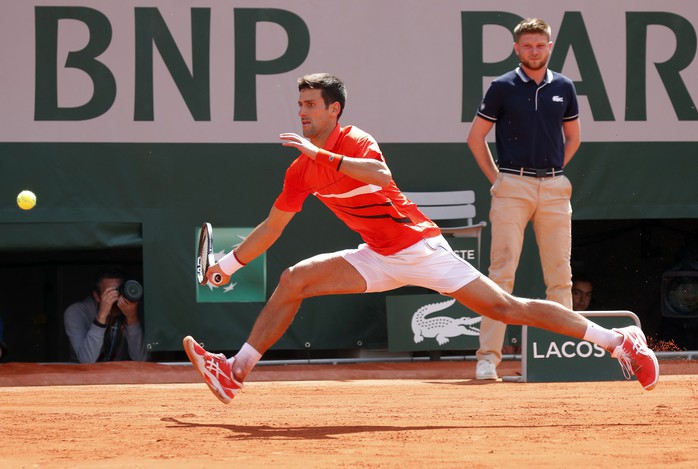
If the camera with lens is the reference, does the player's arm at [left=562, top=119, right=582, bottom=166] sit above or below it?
above

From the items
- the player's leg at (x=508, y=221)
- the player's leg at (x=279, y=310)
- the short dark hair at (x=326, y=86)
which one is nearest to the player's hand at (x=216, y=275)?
the player's leg at (x=279, y=310)

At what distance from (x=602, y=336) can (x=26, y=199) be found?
181 inches

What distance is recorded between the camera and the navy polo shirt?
6867 mm

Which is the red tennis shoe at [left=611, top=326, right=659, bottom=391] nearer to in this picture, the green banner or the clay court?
the clay court

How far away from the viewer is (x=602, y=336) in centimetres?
528

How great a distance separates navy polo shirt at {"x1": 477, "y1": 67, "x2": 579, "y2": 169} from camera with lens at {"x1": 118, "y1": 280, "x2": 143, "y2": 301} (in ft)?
10.2

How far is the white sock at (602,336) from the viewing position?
17.2 ft

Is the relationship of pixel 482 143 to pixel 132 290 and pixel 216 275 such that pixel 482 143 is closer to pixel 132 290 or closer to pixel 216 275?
pixel 216 275

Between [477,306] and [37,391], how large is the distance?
3.01m

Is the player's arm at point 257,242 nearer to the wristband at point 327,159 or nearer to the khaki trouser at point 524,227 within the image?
the wristband at point 327,159

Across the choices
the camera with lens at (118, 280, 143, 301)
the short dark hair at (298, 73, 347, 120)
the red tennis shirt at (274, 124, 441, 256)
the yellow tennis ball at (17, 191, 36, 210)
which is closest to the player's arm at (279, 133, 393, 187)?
the red tennis shirt at (274, 124, 441, 256)

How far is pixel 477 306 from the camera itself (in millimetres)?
5086

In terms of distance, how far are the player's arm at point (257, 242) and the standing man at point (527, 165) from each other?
1.97 m

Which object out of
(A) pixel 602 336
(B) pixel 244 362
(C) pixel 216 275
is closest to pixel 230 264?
(C) pixel 216 275
